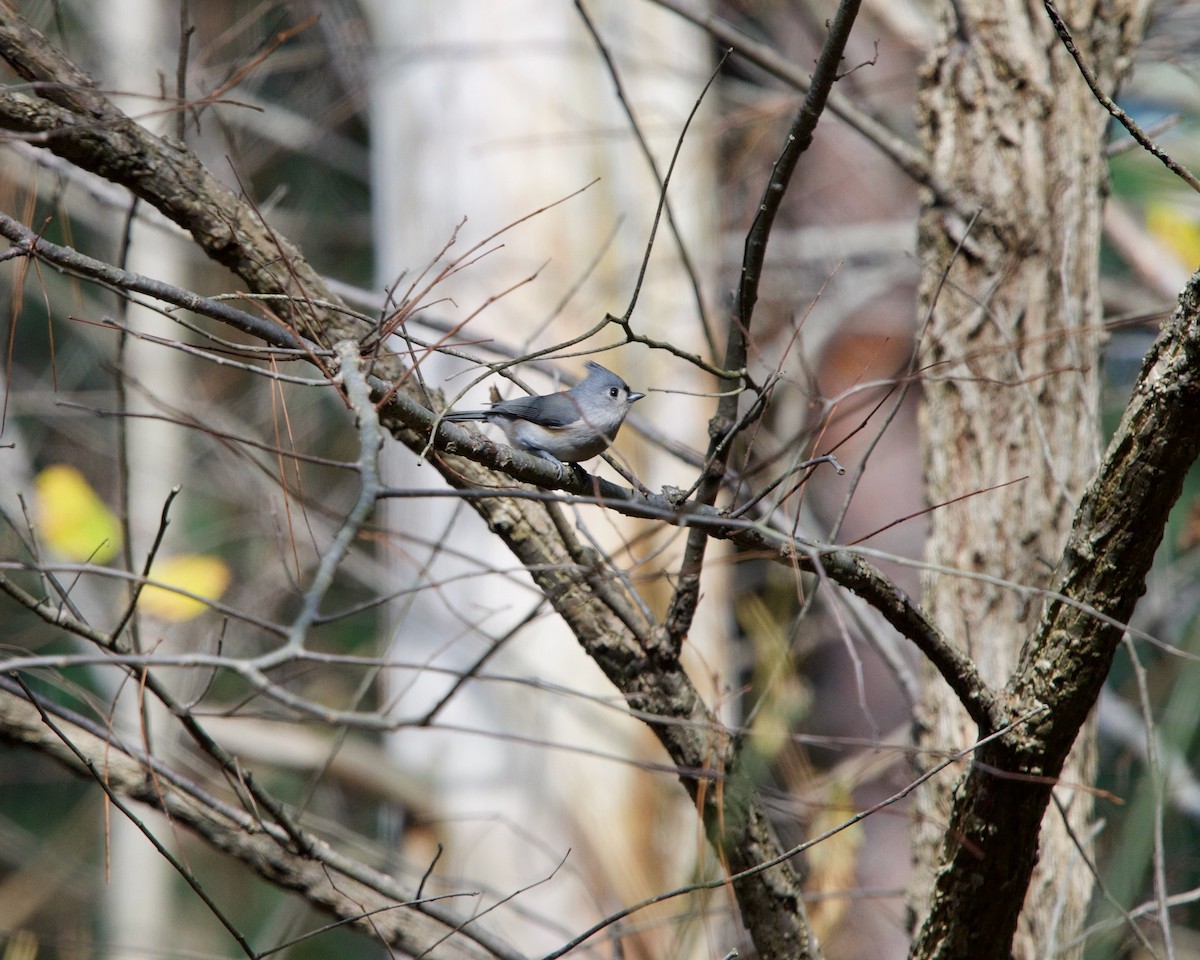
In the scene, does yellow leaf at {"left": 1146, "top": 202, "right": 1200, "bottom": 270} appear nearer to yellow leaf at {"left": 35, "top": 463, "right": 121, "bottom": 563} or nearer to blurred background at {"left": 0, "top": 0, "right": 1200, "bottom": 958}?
blurred background at {"left": 0, "top": 0, "right": 1200, "bottom": 958}

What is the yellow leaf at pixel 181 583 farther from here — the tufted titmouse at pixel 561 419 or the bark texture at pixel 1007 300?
the bark texture at pixel 1007 300

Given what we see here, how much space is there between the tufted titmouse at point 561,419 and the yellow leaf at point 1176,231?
4907 millimetres

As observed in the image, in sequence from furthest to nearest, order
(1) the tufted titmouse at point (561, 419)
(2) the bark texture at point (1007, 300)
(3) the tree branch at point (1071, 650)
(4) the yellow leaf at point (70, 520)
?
1. (4) the yellow leaf at point (70, 520)
2. (2) the bark texture at point (1007, 300)
3. (1) the tufted titmouse at point (561, 419)
4. (3) the tree branch at point (1071, 650)

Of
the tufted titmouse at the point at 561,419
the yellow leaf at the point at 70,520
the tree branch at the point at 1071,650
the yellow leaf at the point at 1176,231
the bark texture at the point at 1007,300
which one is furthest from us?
the yellow leaf at the point at 1176,231

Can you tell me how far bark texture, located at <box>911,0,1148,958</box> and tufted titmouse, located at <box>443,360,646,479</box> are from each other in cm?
89

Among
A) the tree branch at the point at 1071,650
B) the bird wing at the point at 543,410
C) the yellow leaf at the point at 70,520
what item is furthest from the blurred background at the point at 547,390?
the tree branch at the point at 1071,650

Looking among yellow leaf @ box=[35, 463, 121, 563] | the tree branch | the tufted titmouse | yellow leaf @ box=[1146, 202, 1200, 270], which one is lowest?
the tree branch

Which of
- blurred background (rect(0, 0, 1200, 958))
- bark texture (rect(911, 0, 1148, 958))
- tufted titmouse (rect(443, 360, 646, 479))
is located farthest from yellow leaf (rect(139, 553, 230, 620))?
bark texture (rect(911, 0, 1148, 958))

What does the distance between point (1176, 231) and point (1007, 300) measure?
445 cm

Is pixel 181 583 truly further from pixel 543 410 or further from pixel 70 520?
pixel 543 410

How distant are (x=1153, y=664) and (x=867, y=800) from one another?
2104mm

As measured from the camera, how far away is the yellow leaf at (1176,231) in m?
6.23

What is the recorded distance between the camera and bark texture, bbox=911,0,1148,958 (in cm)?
271

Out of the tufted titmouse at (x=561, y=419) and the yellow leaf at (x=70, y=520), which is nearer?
the tufted titmouse at (x=561, y=419)
